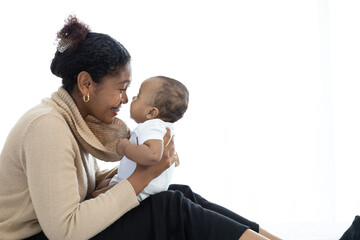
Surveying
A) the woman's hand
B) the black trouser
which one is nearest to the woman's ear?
the woman's hand

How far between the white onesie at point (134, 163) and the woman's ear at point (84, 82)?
21cm

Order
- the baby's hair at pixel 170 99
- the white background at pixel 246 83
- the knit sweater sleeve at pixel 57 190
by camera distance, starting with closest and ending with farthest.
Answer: the knit sweater sleeve at pixel 57 190 → the baby's hair at pixel 170 99 → the white background at pixel 246 83

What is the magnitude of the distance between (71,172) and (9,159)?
224 millimetres

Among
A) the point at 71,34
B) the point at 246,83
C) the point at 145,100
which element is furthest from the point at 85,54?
the point at 246,83

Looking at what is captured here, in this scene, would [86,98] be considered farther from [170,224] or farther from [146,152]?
[170,224]

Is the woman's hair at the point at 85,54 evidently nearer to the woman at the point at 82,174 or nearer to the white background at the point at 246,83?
the woman at the point at 82,174

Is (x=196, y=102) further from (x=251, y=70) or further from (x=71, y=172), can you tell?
(x=71, y=172)

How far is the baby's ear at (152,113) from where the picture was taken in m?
1.61

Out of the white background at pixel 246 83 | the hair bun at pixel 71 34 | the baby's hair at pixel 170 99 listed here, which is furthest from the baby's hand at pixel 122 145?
the white background at pixel 246 83

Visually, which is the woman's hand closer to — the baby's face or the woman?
the woman

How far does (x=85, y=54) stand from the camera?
1469 mm

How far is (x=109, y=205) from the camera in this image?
131 centimetres

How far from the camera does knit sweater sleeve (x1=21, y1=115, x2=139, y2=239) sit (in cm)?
126

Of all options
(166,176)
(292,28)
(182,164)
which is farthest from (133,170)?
(292,28)
